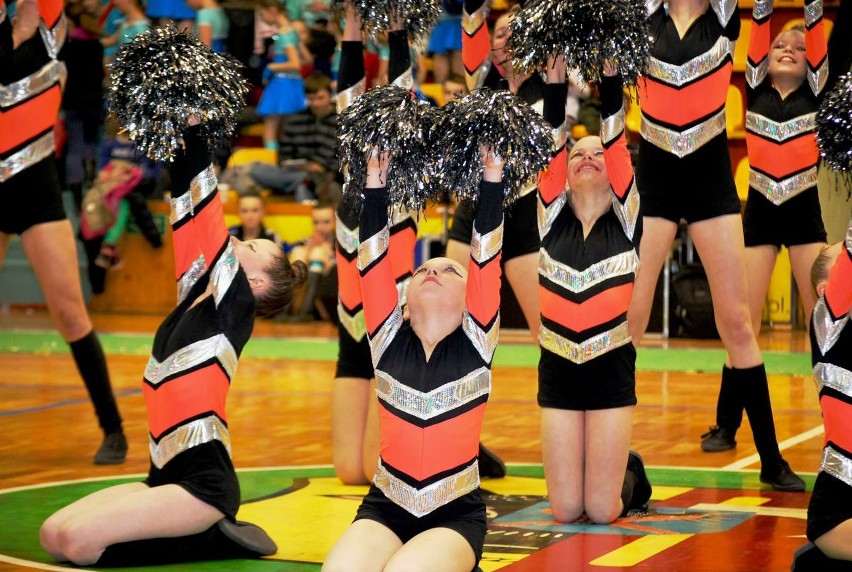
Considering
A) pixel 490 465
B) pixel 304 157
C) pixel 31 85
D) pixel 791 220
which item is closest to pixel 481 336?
Result: pixel 490 465

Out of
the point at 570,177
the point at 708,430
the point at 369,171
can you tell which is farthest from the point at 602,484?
the point at 708,430

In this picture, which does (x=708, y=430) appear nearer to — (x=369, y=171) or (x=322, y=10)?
(x=369, y=171)

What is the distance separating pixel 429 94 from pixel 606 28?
22.8 ft

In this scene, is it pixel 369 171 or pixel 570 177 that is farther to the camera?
pixel 570 177

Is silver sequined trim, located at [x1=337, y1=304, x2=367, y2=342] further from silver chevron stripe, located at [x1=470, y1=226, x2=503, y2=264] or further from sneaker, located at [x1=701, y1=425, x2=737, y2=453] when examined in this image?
sneaker, located at [x1=701, y1=425, x2=737, y2=453]

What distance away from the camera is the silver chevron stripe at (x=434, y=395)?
3072 millimetres

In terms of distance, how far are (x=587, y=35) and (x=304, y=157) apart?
292 inches

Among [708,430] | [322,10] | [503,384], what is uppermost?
[322,10]

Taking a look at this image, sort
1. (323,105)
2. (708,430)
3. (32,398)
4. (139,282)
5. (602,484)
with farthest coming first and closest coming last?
(139,282) < (323,105) < (32,398) < (708,430) < (602,484)

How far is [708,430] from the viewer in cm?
532

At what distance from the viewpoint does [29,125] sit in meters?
4.59

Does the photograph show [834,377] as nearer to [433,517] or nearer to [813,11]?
[433,517]

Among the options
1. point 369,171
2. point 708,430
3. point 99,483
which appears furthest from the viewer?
point 708,430

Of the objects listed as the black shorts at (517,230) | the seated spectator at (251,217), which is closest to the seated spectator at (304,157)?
the seated spectator at (251,217)
